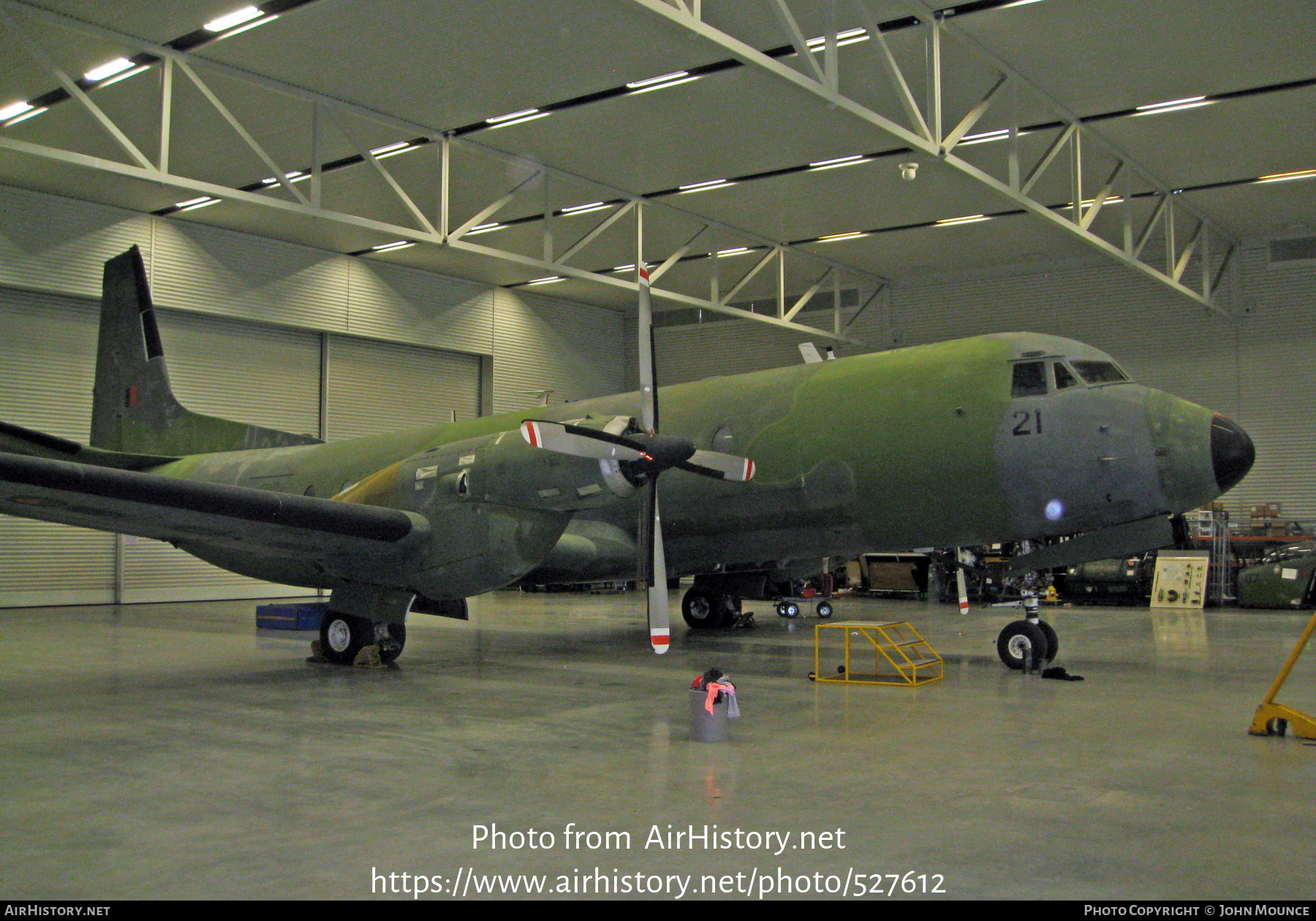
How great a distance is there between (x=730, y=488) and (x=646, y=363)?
114 inches

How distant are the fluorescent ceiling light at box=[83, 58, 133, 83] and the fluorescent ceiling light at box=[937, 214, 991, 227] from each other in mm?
18212

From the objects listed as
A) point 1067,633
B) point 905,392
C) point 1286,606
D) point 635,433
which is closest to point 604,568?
point 635,433

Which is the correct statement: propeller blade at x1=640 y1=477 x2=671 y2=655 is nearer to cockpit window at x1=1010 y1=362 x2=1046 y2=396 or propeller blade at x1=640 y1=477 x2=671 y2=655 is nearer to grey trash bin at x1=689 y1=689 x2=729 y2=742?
grey trash bin at x1=689 y1=689 x2=729 y2=742

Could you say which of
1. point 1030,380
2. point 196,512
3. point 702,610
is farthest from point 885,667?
point 196,512

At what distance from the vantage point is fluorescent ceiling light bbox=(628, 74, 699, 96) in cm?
1800

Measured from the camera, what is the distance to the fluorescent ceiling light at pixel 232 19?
52.7ft

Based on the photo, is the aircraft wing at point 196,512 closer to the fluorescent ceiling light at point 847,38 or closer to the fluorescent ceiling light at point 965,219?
the fluorescent ceiling light at point 847,38

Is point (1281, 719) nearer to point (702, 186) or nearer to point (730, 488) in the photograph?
point (730, 488)

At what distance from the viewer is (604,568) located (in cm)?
1480

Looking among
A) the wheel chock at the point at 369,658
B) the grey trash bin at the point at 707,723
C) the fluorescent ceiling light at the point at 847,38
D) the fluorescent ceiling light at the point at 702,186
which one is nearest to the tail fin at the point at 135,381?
the wheel chock at the point at 369,658

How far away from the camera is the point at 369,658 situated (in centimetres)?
1364

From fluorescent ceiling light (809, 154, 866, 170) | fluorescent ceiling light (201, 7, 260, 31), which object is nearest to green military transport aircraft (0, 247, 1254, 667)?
fluorescent ceiling light (201, 7, 260, 31)

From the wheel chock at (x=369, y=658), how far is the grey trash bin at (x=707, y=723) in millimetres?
6427
